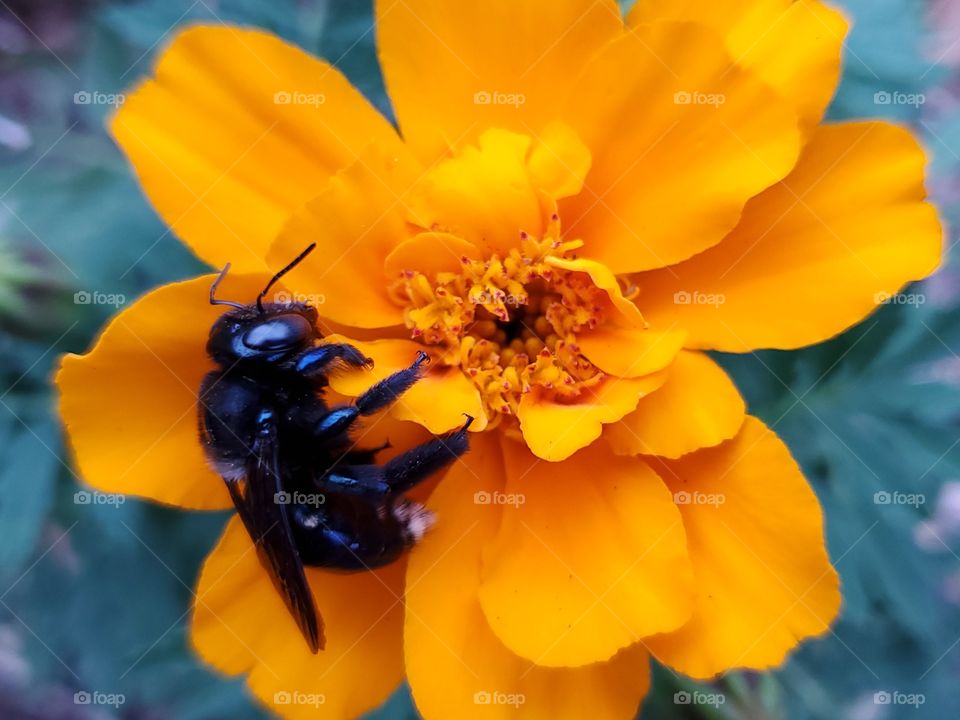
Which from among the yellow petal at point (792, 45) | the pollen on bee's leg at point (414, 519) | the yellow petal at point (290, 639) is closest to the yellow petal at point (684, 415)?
the pollen on bee's leg at point (414, 519)

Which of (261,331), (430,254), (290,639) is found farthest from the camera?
(290,639)

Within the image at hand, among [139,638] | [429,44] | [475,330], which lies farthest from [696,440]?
[139,638]

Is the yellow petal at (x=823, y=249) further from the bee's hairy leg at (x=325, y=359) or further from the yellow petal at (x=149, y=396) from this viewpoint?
the yellow petal at (x=149, y=396)

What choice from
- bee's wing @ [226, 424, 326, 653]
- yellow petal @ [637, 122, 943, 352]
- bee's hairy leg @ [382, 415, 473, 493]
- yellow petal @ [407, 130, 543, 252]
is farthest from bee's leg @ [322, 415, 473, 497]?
yellow petal @ [637, 122, 943, 352]

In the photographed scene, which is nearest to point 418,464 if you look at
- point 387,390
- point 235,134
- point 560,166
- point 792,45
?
point 387,390

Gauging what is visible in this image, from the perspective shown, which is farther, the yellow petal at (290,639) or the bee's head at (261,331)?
the yellow petal at (290,639)

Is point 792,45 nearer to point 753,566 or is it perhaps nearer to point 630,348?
point 630,348
